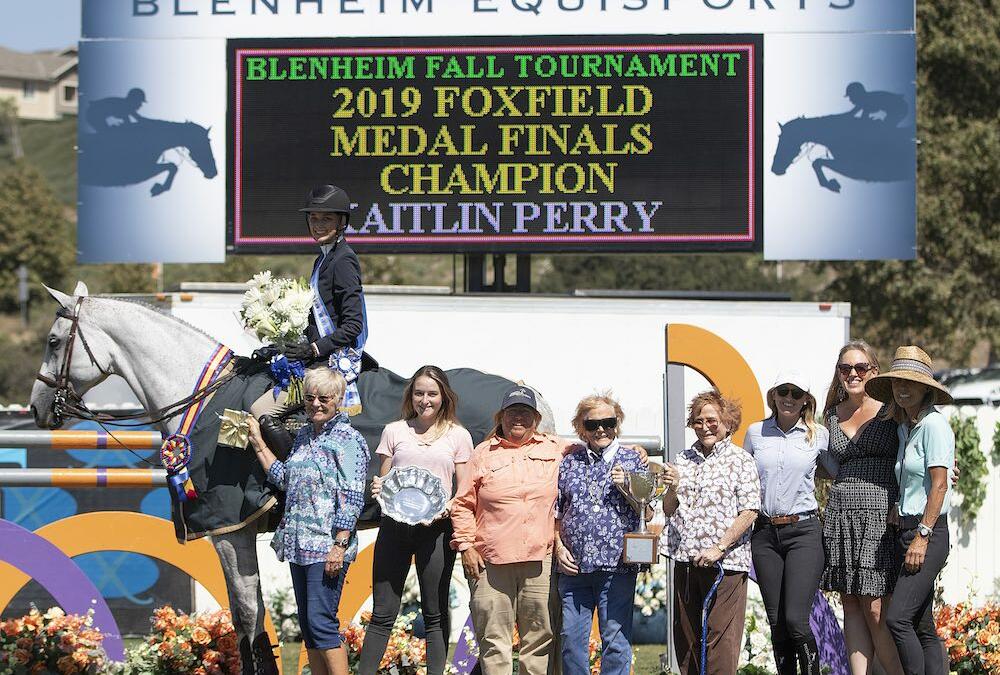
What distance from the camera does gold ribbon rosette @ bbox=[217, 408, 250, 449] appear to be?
700 centimetres

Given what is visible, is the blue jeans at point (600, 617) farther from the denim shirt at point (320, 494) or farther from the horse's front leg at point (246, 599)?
the horse's front leg at point (246, 599)

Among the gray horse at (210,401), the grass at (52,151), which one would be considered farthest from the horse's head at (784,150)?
the grass at (52,151)

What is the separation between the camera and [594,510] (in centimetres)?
659

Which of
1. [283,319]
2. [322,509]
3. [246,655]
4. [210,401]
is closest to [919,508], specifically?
[322,509]

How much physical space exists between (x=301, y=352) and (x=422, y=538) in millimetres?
1109

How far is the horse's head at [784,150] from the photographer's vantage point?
13.7 m

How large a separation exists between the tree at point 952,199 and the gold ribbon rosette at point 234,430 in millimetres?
18218

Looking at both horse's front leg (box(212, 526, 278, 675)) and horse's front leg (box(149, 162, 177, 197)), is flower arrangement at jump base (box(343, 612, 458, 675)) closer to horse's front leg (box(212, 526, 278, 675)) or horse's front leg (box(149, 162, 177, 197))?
horse's front leg (box(212, 526, 278, 675))

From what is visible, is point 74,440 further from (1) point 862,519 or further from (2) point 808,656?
(1) point 862,519

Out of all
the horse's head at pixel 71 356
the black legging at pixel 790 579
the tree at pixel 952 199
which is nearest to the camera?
the black legging at pixel 790 579

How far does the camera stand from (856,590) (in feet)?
22.4

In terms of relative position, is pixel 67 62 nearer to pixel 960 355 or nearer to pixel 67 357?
pixel 960 355

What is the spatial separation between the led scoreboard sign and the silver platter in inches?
257

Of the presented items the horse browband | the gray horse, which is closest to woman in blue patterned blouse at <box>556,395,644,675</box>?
the gray horse
